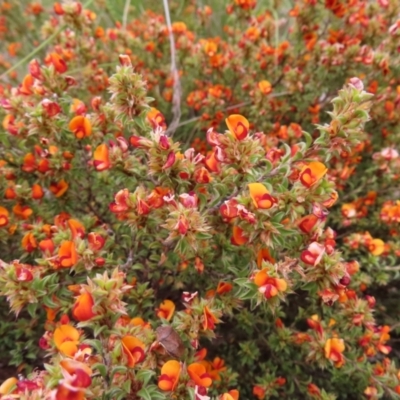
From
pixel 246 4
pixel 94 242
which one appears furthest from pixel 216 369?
pixel 246 4

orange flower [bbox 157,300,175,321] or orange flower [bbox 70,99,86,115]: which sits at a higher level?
orange flower [bbox 70,99,86,115]

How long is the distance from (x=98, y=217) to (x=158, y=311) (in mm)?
405

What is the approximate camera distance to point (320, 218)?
40.7 inches

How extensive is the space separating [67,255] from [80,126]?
0.37m

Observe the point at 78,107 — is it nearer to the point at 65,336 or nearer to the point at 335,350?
the point at 65,336

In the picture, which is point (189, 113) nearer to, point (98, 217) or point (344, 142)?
point (98, 217)

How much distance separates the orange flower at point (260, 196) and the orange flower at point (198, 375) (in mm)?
362

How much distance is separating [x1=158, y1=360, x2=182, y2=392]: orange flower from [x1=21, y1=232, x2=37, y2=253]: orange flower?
1.71 feet

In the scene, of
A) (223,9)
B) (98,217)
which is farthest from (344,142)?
(223,9)

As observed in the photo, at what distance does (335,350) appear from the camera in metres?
1.19

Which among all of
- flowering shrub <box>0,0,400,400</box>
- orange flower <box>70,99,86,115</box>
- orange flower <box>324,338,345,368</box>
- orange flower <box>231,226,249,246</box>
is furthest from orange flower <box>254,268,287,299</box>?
orange flower <box>70,99,86,115</box>

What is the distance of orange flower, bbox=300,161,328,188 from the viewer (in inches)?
39.0

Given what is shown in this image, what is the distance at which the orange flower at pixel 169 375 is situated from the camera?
2.99ft

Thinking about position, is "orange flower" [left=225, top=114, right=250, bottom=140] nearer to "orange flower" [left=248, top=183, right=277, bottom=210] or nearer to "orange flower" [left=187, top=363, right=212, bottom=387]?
"orange flower" [left=248, top=183, right=277, bottom=210]
